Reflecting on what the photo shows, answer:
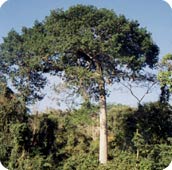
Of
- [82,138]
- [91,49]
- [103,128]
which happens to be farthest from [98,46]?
[82,138]

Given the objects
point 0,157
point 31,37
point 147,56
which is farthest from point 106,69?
point 0,157

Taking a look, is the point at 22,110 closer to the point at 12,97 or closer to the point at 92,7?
the point at 12,97

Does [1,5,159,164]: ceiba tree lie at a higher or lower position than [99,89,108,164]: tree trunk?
higher

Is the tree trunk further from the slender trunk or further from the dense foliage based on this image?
the dense foliage

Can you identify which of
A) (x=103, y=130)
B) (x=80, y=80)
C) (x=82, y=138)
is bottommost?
(x=82, y=138)

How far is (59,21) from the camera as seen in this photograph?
45.9 ft

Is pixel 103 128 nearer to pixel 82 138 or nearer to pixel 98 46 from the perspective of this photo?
pixel 82 138

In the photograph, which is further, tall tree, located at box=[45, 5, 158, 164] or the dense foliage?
tall tree, located at box=[45, 5, 158, 164]

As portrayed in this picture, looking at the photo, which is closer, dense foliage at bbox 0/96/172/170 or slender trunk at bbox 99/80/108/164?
dense foliage at bbox 0/96/172/170

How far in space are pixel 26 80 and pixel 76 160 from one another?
11.8 feet

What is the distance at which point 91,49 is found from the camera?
45.3 feet

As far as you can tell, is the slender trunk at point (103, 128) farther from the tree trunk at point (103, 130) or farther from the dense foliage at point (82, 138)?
the dense foliage at point (82, 138)

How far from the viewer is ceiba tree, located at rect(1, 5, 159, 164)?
1366 centimetres

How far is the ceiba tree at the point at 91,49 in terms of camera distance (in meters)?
13.7
